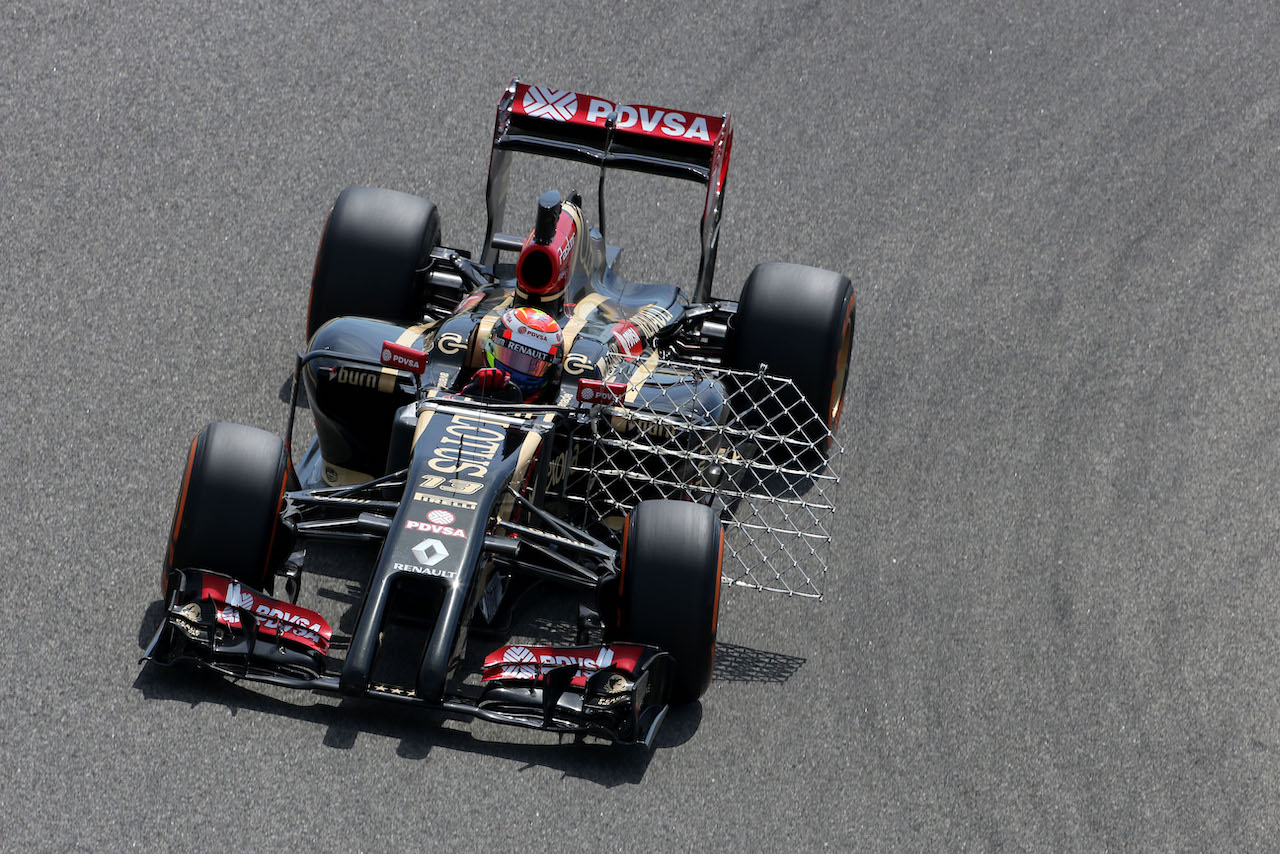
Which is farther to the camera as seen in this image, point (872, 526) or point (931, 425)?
point (931, 425)

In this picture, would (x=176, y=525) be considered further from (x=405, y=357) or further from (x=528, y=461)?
(x=528, y=461)

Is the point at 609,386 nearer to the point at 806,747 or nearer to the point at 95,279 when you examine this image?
the point at 806,747

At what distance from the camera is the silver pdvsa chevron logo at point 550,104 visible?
1126 centimetres

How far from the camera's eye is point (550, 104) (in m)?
11.3

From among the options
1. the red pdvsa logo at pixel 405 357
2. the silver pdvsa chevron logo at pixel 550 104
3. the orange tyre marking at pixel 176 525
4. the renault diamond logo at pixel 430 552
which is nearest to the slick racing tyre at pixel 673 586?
the renault diamond logo at pixel 430 552

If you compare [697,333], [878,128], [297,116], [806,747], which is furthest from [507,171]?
[806,747]

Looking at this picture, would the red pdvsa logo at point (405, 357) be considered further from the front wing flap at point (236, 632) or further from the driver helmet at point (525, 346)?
the front wing flap at point (236, 632)

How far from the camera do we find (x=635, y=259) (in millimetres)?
12930

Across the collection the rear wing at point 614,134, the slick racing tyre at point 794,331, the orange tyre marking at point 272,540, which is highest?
the rear wing at point 614,134

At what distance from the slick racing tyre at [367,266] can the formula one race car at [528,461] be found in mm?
14

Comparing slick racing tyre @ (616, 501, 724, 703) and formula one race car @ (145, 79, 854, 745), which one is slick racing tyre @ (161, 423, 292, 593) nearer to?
formula one race car @ (145, 79, 854, 745)

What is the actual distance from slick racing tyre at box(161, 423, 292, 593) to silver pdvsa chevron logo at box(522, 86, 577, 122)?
358cm

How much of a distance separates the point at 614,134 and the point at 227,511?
156 inches

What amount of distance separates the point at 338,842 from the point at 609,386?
112 inches
